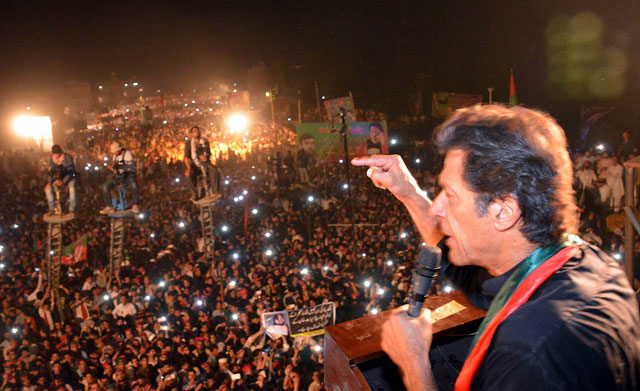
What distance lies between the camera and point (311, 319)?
786 cm

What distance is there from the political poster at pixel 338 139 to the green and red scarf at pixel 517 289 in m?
16.6

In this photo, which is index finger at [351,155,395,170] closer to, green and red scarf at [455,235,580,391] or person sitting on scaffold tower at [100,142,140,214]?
green and red scarf at [455,235,580,391]

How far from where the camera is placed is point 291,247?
11953 mm

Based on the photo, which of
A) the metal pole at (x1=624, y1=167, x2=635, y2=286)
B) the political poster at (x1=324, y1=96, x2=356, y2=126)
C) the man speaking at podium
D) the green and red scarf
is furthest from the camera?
the political poster at (x1=324, y1=96, x2=356, y2=126)

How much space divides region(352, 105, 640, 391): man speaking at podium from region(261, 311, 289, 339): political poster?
20.5 ft

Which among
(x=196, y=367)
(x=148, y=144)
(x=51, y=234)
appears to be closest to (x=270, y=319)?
(x=196, y=367)

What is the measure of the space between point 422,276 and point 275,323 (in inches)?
263

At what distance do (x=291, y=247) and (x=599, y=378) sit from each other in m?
11.1

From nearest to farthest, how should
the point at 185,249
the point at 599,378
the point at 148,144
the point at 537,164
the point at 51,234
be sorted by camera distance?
the point at 599,378 → the point at 537,164 → the point at 51,234 → the point at 185,249 → the point at 148,144

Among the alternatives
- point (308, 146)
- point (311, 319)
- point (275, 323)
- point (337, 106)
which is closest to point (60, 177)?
point (275, 323)

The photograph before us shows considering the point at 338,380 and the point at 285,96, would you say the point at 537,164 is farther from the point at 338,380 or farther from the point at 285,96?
the point at 285,96

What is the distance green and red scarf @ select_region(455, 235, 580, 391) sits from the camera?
4.04ft

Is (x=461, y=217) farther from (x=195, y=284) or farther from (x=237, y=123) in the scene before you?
(x=237, y=123)

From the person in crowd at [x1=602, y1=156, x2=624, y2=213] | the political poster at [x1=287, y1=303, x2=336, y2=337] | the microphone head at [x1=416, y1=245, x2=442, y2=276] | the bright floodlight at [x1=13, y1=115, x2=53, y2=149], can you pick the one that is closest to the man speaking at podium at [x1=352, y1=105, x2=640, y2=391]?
the microphone head at [x1=416, y1=245, x2=442, y2=276]
